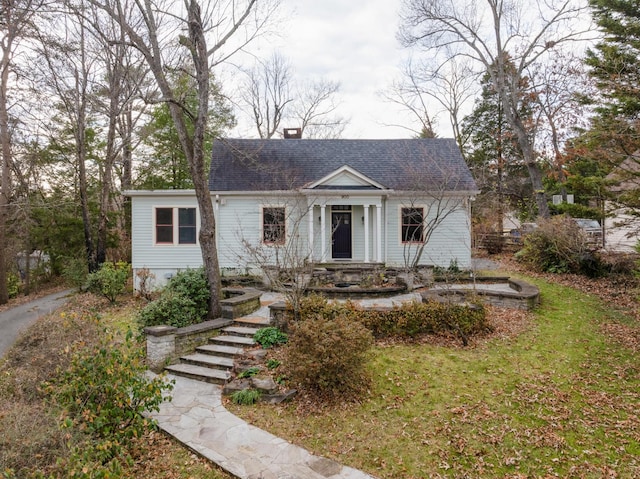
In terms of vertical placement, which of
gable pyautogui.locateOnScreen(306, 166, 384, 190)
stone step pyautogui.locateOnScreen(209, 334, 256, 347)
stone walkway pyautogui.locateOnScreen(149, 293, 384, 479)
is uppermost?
gable pyautogui.locateOnScreen(306, 166, 384, 190)

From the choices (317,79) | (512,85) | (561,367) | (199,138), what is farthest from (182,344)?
(317,79)

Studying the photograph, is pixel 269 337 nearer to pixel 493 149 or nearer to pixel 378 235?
pixel 378 235

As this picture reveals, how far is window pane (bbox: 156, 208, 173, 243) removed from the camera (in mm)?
14305

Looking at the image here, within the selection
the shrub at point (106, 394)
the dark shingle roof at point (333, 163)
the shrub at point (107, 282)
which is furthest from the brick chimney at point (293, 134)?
the shrub at point (106, 394)

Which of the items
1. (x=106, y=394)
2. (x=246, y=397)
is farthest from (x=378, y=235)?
(x=106, y=394)

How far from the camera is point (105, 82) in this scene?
1875cm

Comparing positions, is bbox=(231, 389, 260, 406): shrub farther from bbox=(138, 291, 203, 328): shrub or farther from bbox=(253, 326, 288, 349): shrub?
bbox=(138, 291, 203, 328): shrub

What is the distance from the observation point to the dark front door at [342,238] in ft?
50.5

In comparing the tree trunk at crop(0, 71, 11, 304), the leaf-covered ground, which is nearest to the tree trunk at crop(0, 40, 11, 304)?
the tree trunk at crop(0, 71, 11, 304)

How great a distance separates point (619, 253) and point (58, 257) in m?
23.9

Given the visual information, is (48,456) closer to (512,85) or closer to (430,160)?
(430,160)

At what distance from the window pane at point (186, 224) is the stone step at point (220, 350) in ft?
24.8

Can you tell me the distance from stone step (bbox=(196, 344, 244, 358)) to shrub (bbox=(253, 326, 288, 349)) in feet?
1.35

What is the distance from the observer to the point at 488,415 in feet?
16.6
